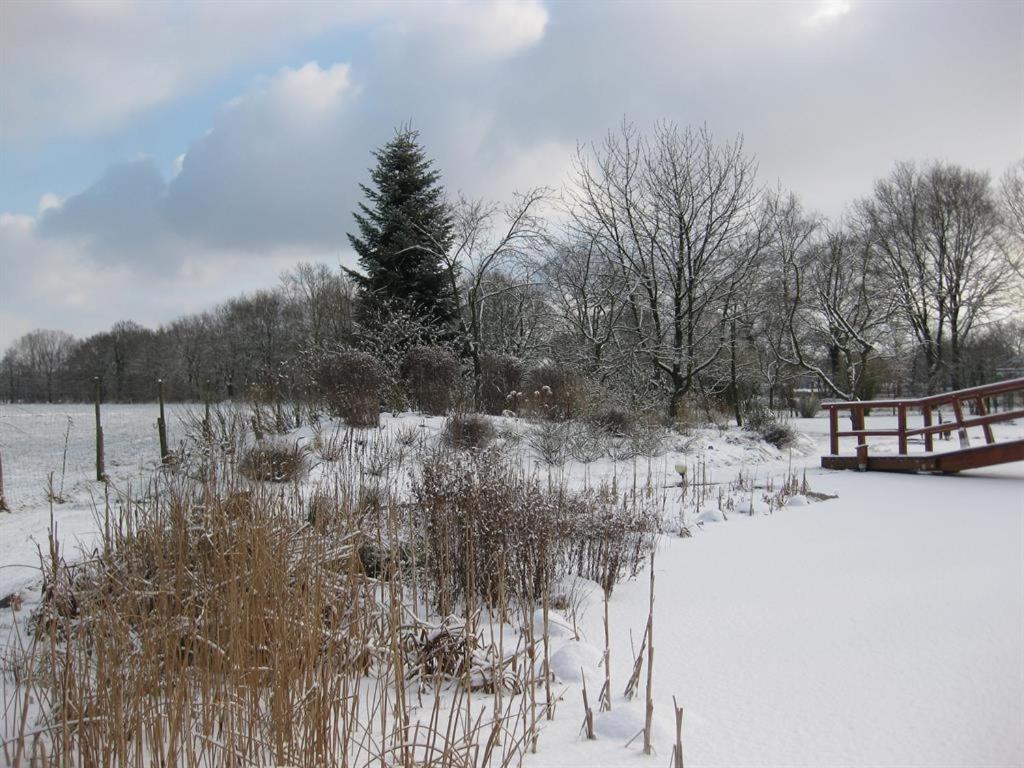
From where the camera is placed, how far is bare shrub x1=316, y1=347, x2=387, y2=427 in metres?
9.25

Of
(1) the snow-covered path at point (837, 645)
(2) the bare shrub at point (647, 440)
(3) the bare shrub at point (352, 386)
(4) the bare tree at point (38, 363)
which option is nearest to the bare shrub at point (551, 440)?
(2) the bare shrub at point (647, 440)

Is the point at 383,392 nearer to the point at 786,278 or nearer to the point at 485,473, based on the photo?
the point at 485,473

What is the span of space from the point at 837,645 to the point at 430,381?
8804mm

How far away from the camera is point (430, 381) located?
1119cm

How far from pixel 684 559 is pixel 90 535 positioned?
14.0 ft

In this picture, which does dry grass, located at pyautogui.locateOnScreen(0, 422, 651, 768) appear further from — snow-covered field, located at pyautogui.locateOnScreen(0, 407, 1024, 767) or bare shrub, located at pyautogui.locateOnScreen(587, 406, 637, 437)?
bare shrub, located at pyautogui.locateOnScreen(587, 406, 637, 437)

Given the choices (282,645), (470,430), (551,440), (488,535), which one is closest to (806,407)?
(551,440)

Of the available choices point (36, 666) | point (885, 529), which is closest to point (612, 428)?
point (885, 529)

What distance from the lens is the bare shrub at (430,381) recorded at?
1103cm

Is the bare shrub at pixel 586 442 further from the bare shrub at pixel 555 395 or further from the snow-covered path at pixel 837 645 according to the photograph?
the snow-covered path at pixel 837 645

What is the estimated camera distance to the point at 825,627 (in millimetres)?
3213

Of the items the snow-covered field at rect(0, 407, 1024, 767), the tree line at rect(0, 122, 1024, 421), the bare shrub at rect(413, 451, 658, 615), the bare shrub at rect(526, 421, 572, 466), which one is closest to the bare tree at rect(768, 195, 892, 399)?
the tree line at rect(0, 122, 1024, 421)

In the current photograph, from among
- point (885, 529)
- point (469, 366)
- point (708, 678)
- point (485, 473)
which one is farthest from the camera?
point (469, 366)

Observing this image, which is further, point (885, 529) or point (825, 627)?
point (885, 529)
